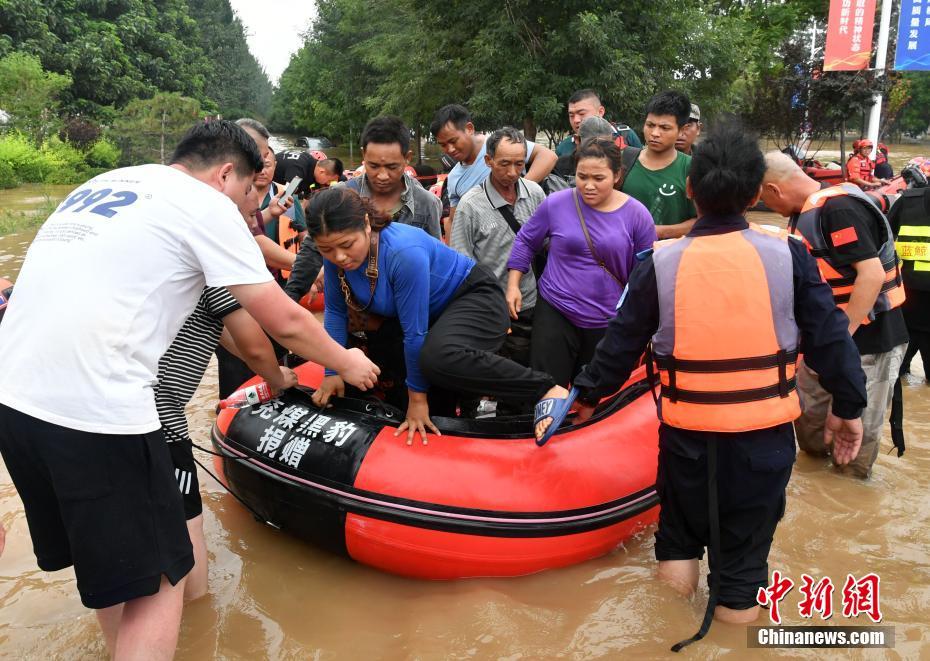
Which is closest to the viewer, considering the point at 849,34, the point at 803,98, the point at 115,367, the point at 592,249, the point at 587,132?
the point at 115,367

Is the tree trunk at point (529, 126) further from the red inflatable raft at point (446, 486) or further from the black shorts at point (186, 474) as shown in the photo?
the black shorts at point (186, 474)

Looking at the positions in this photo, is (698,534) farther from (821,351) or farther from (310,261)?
(310,261)

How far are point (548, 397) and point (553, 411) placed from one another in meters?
0.17

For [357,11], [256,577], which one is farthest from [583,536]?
[357,11]

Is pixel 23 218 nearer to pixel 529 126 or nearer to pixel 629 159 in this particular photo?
pixel 529 126

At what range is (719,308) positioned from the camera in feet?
7.39

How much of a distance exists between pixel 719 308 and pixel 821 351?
42 centimetres

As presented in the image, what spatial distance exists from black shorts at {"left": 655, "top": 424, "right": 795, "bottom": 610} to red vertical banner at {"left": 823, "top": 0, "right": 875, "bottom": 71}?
1469cm

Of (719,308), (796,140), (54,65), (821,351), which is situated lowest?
(796,140)

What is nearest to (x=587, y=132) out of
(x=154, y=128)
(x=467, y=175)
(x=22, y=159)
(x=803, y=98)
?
(x=467, y=175)

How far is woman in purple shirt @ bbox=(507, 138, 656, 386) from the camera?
11.2 feet

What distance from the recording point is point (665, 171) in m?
4.14

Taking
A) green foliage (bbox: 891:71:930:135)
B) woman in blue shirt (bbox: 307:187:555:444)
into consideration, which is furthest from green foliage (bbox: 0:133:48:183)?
green foliage (bbox: 891:71:930:135)

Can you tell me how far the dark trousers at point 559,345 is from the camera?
137 inches
